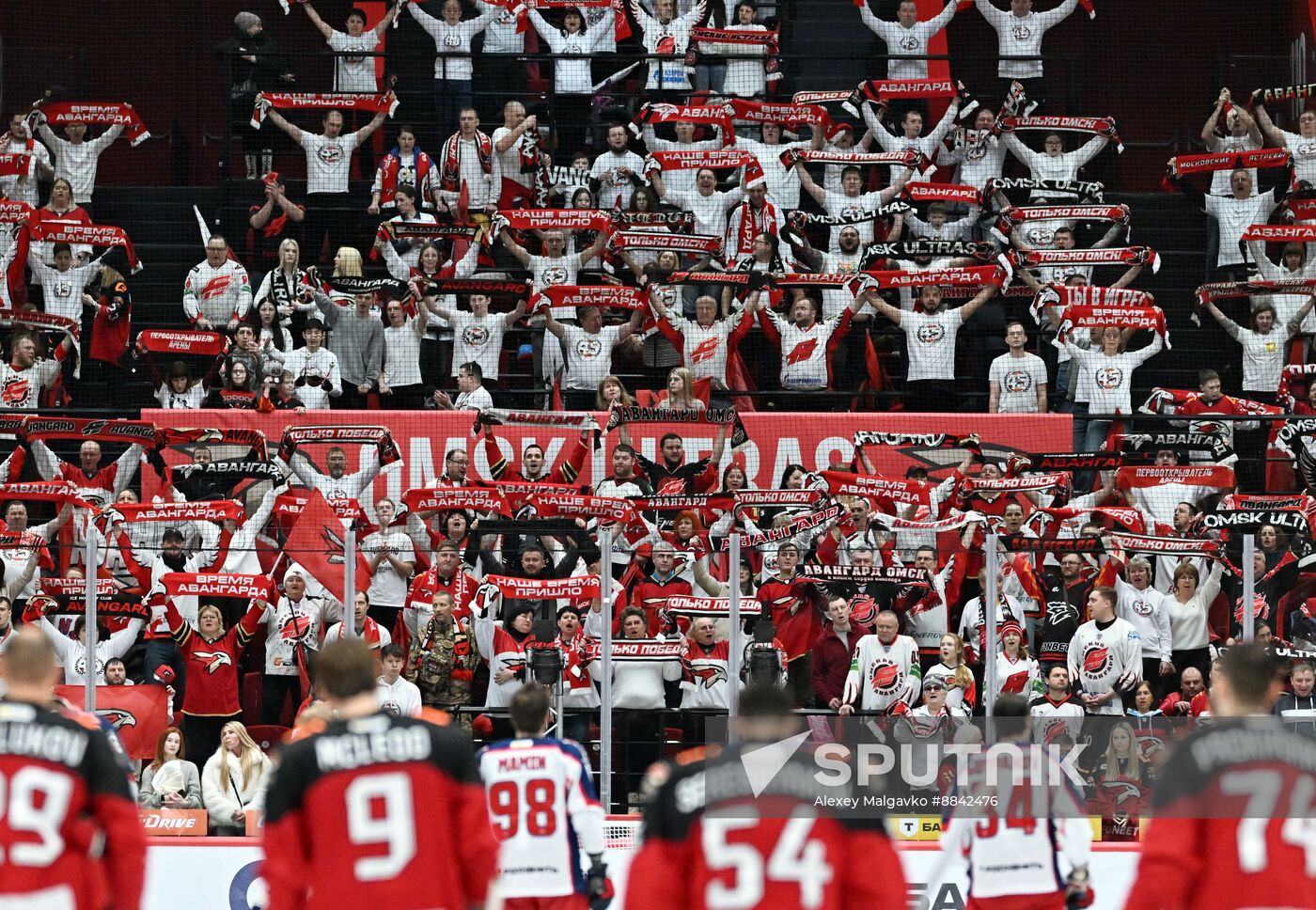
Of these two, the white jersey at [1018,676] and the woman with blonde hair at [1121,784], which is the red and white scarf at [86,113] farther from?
the woman with blonde hair at [1121,784]

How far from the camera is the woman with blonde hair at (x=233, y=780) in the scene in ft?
35.5

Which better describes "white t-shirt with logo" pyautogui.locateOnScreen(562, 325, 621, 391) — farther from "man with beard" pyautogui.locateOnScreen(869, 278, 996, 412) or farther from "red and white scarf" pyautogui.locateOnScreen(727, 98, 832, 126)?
"red and white scarf" pyautogui.locateOnScreen(727, 98, 832, 126)

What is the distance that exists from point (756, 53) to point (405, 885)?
13.3 metres

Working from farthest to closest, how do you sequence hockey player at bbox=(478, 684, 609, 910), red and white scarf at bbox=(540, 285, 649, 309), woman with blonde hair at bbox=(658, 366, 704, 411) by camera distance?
red and white scarf at bbox=(540, 285, 649, 309) → woman with blonde hair at bbox=(658, 366, 704, 411) → hockey player at bbox=(478, 684, 609, 910)

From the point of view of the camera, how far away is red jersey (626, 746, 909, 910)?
Answer: 5562 millimetres

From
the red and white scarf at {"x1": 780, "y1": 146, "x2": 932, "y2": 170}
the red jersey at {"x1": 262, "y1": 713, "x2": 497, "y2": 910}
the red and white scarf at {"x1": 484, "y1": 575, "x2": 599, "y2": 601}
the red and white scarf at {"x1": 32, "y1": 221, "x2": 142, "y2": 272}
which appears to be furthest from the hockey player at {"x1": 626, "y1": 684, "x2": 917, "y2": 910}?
the red and white scarf at {"x1": 32, "y1": 221, "x2": 142, "y2": 272}

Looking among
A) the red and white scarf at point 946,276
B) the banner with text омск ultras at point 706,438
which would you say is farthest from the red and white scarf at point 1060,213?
the banner with text омск ultras at point 706,438

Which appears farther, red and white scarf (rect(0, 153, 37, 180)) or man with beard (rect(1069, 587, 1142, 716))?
red and white scarf (rect(0, 153, 37, 180))

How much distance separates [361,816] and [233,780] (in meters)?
5.49

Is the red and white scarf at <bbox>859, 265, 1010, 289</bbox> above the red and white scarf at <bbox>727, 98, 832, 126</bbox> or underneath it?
underneath

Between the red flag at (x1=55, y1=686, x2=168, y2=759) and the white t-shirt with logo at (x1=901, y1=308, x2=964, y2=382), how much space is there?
7.21m

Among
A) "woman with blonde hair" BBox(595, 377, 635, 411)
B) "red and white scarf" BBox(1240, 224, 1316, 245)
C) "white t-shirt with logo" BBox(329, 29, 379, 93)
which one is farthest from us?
"white t-shirt with logo" BBox(329, 29, 379, 93)

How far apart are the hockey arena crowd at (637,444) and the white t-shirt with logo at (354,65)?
4 cm

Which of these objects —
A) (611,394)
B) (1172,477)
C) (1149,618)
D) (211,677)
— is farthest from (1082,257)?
(211,677)
